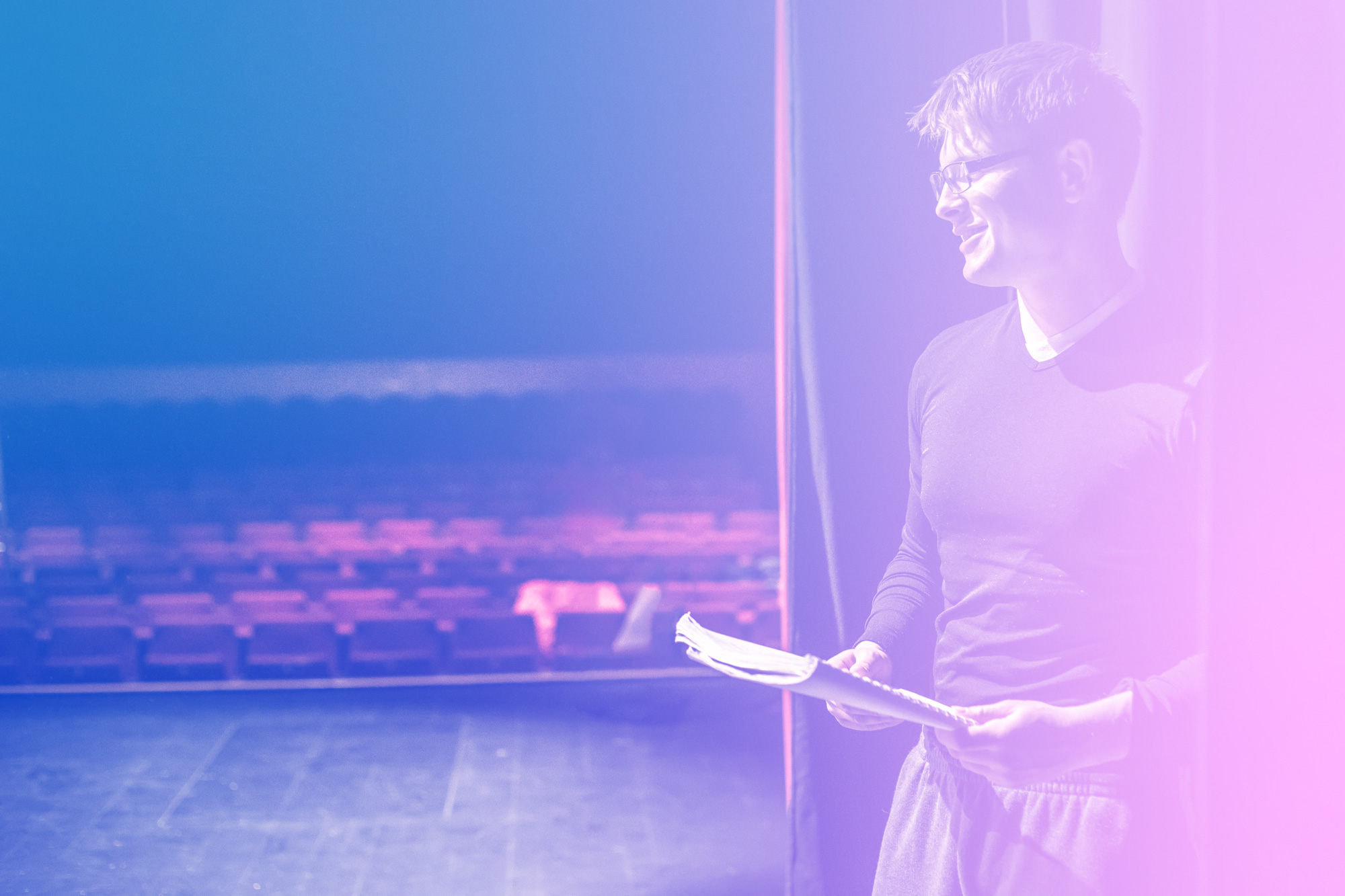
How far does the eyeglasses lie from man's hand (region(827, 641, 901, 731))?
459 millimetres

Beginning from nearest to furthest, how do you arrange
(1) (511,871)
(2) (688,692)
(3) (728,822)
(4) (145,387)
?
(1) (511,871)
(3) (728,822)
(2) (688,692)
(4) (145,387)

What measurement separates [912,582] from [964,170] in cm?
43

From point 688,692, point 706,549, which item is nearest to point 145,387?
point 706,549

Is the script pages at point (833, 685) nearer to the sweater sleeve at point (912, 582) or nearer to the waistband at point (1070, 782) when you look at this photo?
the waistband at point (1070, 782)

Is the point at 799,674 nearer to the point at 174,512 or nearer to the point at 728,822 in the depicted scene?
the point at 728,822

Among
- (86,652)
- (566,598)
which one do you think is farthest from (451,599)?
(86,652)

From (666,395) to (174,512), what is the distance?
11.2 feet

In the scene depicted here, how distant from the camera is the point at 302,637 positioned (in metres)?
4.58

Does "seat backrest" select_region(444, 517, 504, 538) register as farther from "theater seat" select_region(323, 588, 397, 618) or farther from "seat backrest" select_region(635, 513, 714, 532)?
"theater seat" select_region(323, 588, 397, 618)

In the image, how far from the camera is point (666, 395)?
24.9 feet

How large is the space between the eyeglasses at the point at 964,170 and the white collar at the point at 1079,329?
0.47ft

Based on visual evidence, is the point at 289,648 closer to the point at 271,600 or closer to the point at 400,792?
the point at 271,600

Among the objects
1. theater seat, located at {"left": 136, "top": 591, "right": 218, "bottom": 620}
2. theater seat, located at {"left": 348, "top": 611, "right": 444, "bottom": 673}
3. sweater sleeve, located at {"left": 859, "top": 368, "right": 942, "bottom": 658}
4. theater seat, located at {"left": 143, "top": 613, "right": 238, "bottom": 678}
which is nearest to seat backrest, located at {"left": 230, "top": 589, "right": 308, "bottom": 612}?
theater seat, located at {"left": 136, "top": 591, "right": 218, "bottom": 620}

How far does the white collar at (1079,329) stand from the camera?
35.2 inches
